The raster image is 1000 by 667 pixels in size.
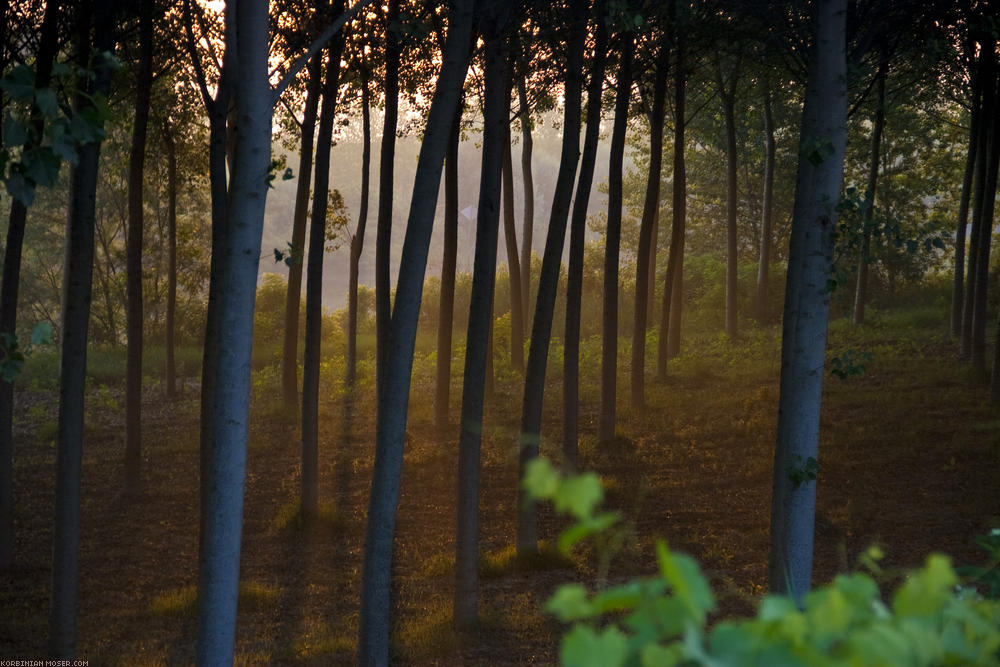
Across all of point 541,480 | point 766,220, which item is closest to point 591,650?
point 541,480

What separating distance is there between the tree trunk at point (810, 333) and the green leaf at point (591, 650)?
5.50 meters

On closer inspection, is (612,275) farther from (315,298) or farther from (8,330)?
(8,330)

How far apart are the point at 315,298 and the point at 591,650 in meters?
11.6

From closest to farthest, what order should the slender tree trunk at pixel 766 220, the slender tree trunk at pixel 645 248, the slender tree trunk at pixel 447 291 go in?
the slender tree trunk at pixel 645 248 → the slender tree trunk at pixel 447 291 → the slender tree trunk at pixel 766 220

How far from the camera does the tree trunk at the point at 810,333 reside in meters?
6.13

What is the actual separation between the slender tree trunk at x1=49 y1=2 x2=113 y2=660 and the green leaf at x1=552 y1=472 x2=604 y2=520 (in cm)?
714

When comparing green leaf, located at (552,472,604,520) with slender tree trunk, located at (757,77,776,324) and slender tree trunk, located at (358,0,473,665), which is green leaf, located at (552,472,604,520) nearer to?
slender tree trunk, located at (358,0,473,665)

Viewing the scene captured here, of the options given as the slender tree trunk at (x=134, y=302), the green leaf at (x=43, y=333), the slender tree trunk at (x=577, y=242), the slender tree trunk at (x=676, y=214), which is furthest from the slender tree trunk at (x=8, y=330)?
the slender tree trunk at (x=676, y=214)

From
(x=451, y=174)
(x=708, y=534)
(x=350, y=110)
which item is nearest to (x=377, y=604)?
(x=708, y=534)

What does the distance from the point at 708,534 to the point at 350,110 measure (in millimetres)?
10182

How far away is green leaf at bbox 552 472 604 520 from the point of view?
3.14 ft

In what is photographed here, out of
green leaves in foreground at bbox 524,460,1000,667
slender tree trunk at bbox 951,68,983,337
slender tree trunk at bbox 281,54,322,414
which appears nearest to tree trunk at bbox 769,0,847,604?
green leaves in foreground at bbox 524,460,1000,667

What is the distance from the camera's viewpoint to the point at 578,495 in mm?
965

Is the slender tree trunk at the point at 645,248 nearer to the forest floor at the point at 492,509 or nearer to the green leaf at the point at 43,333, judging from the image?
the forest floor at the point at 492,509
